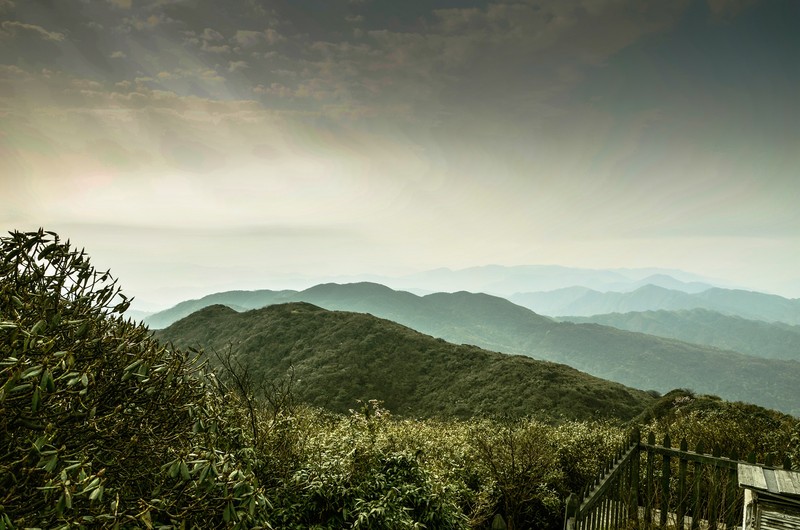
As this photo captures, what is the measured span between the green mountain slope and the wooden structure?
32.4m

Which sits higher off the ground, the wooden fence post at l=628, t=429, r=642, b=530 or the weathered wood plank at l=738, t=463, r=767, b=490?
the weathered wood plank at l=738, t=463, r=767, b=490

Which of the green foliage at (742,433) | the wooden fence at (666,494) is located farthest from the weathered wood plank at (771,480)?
the green foliage at (742,433)

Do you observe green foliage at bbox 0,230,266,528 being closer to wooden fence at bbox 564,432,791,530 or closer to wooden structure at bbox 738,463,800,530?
wooden fence at bbox 564,432,791,530

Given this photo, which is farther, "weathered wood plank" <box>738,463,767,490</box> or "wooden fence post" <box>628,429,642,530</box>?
"wooden fence post" <box>628,429,642,530</box>

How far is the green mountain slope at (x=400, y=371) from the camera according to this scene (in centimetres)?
4222

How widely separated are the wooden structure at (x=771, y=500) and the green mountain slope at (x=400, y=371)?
3238cm

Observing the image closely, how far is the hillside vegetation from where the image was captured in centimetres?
271

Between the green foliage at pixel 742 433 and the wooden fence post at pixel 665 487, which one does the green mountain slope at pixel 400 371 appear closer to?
the green foliage at pixel 742 433

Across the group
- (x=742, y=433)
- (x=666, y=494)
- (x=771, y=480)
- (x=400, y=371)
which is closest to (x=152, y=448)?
(x=771, y=480)

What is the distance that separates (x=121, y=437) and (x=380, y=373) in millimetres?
53128

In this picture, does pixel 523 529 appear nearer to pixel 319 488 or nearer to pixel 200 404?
pixel 319 488

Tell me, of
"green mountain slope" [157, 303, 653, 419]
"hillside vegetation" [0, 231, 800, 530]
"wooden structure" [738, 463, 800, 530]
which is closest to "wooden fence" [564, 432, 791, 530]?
"wooden structure" [738, 463, 800, 530]

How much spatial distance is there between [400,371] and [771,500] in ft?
175

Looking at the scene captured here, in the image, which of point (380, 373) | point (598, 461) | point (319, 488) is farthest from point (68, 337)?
point (380, 373)
